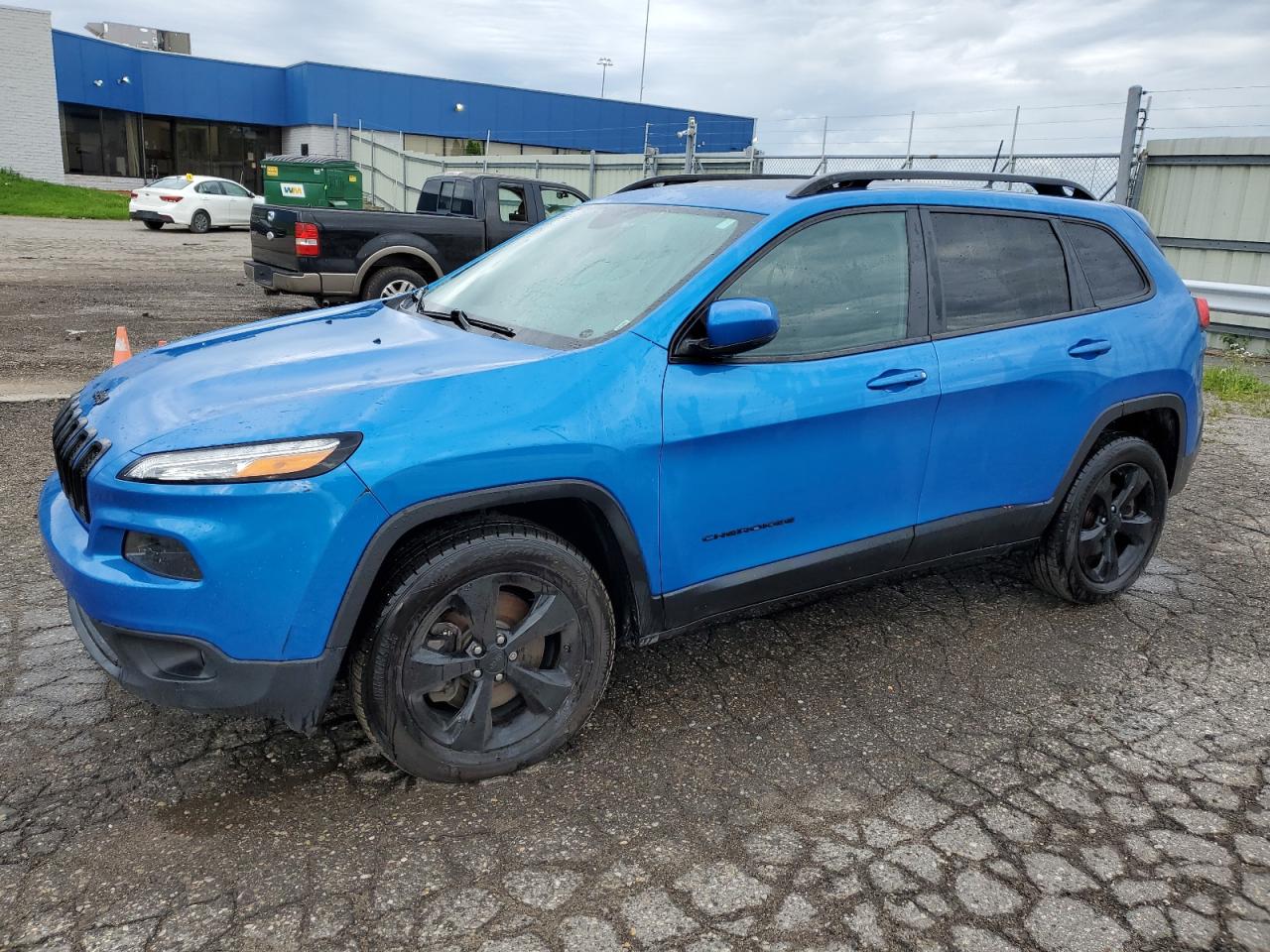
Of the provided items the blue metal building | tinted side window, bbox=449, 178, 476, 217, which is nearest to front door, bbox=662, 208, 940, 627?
tinted side window, bbox=449, 178, 476, 217

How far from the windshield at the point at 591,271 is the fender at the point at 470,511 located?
53 cm

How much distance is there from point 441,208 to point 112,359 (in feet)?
15.0

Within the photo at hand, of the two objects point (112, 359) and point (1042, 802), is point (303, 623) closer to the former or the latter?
point (1042, 802)

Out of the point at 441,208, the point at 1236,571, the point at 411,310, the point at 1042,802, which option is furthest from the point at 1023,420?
the point at 441,208

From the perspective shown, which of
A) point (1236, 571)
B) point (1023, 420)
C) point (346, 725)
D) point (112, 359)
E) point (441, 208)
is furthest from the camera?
point (441, 208)

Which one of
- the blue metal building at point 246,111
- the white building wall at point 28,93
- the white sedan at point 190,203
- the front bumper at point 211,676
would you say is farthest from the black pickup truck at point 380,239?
the white building wall at point 28,93

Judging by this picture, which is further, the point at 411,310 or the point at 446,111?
the point at 446,111

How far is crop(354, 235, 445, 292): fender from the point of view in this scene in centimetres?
1041

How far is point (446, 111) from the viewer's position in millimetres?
44969

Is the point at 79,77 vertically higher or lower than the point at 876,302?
higher

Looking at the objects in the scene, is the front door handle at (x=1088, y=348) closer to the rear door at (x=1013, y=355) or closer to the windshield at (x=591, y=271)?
the rear door at (x=1013, y=355)

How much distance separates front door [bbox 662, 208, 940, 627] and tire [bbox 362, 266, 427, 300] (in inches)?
307

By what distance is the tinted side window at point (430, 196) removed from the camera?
1227 centimetres

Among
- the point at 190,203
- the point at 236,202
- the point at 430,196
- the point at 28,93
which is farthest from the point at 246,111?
the point at 430,196
